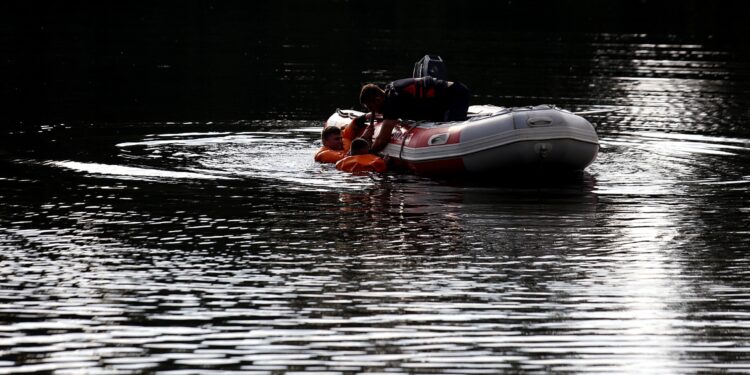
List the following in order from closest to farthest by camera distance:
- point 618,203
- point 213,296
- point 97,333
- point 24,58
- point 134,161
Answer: point 97,333 < point 213,296 < point 618,203 < point 134,161 < point 24,58

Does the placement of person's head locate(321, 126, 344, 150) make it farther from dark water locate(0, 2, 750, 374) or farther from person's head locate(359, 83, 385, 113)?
person's head locate(359, 83, 385, 113)

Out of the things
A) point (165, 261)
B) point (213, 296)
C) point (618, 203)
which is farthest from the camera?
point (618, 203)

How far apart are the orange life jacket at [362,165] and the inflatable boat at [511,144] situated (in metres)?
0.47

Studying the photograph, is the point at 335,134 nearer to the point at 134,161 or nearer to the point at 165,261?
the point at 134,161

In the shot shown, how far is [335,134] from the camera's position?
17.2 m

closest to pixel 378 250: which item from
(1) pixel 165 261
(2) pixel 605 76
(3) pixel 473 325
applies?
(1) pixel 165 261

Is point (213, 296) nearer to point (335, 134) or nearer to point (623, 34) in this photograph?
point (335, 134)

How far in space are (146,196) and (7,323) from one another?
5023 millimetres

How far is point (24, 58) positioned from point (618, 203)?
1775cm

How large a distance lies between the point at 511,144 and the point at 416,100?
180cm

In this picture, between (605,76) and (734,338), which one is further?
(605,76)

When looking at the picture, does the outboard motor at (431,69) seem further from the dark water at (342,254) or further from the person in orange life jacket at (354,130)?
the dark water at (342,254)

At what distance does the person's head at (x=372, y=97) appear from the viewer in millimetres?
16156

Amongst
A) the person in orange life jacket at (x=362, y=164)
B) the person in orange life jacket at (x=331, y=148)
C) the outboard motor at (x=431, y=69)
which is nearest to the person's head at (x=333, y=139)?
the person in orange life jacket at (x=331, y=148)
